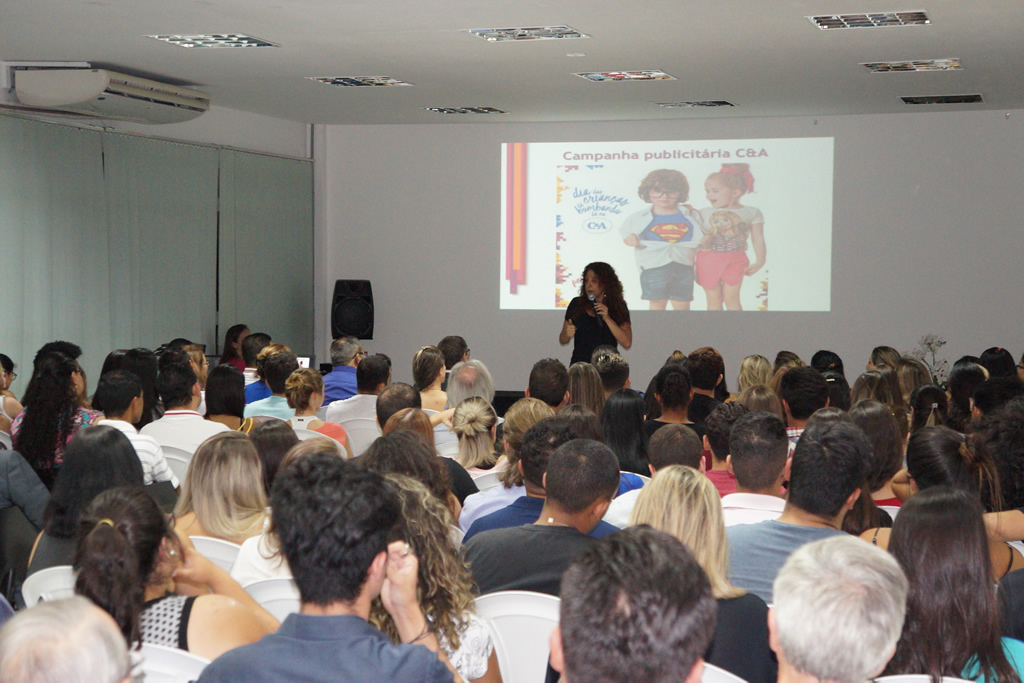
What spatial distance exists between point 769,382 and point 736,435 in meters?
3.05

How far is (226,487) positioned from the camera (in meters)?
2.92

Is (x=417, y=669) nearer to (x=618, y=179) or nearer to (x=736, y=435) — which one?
(x=736, y=435)

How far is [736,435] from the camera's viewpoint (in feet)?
9.88

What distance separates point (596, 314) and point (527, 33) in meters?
2.18

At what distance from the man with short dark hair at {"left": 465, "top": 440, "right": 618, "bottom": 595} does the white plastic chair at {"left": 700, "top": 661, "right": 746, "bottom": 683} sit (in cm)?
60

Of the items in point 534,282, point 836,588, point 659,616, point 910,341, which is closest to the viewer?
point 659,616

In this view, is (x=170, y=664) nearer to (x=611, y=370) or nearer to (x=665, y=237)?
(x=611, y=370)

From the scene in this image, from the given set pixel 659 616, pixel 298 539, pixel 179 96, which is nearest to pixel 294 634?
pixel 298 539

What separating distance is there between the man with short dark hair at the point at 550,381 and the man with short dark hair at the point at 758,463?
2.39 metres

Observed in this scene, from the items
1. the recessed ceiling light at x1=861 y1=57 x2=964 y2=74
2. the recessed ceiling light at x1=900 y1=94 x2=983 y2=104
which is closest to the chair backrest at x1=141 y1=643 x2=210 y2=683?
the recessed ceiling light at x1=861 y1=57 x2=964 y2=74

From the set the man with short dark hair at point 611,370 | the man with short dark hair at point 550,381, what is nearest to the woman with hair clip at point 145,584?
the man with short dark hair at point 550,381

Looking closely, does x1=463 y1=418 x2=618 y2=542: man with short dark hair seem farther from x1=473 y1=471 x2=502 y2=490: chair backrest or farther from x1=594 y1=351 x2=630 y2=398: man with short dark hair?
x1=594 y1=351 x2=630 y2=398: man with short dark hair

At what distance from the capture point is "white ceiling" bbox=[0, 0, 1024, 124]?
5.87 meters

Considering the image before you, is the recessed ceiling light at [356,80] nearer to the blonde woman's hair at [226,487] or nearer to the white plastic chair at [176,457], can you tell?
the white plastic chair at [176,457]
